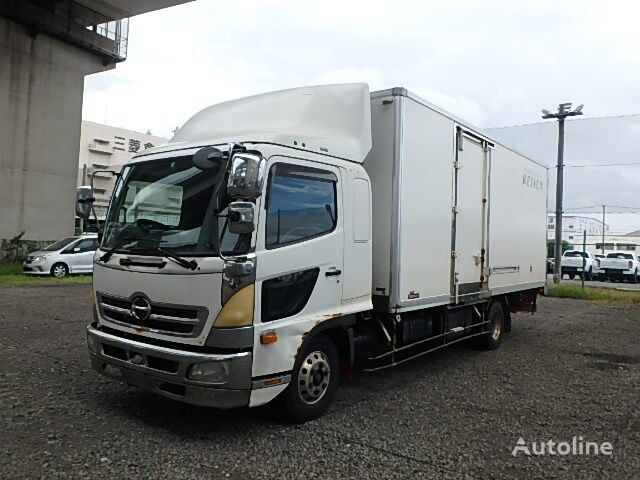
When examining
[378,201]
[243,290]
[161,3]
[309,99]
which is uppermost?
[161,3]

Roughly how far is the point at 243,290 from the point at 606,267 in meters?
30.8

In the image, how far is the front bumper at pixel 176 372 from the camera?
400cm

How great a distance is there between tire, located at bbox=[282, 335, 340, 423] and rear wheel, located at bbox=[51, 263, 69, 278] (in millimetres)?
15424

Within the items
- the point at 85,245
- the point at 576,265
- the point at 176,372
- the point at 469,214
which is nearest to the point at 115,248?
the point at 176,372

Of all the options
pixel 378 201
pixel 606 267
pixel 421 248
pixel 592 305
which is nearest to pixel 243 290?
pixel 378 201

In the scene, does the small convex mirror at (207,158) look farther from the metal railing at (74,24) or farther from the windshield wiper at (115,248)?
the metal railing at (74,24)

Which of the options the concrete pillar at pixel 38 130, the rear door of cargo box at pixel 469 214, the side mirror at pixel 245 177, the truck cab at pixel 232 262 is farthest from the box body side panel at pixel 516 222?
the concrete pillar at pixel 38 130

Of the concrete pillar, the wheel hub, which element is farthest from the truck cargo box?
the concrete pillar

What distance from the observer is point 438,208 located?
632cm

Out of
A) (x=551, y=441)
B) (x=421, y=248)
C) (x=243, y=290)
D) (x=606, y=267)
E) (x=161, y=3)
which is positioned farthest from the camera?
(x=606, y=267)

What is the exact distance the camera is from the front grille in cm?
406

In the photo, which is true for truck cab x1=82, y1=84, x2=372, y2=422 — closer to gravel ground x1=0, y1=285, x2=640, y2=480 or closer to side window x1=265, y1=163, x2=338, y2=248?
side window x1=265, y1=163, x2=338, y2=248

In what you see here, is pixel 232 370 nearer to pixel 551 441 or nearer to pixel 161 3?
pixel 551 441

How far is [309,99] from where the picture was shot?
5.33m
